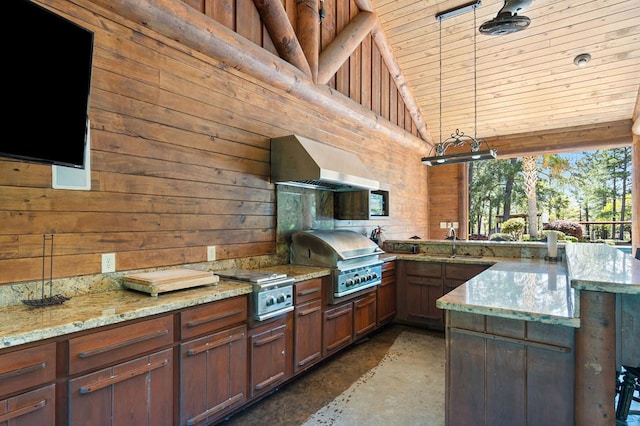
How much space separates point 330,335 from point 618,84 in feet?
18.6

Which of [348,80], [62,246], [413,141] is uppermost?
[348,80]

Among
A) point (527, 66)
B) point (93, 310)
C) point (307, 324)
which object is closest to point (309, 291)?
point (307, 324)

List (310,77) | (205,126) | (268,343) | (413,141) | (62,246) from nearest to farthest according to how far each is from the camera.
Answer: (62,246), (268,343), (205,126), (310,77), (413,141)

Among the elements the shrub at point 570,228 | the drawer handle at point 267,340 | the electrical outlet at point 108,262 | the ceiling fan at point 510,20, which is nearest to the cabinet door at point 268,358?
the drawer handle at point 267,340

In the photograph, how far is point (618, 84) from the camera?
5.35 metres

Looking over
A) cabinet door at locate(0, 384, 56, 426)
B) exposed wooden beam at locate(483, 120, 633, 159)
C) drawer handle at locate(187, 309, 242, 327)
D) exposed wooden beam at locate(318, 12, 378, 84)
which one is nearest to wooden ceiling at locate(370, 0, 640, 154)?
exposed wooden beam at locate(483, 120, 633, 159)

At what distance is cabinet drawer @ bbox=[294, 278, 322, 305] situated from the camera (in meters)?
2.87

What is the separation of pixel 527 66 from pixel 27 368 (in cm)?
649

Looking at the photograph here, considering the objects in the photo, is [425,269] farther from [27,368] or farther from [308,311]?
[27,368]

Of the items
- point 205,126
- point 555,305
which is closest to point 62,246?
point 205,126

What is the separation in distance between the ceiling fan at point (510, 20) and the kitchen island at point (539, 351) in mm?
2171

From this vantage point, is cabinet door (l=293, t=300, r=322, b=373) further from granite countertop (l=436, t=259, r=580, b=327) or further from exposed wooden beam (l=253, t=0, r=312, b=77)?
exposed wooden beam (l=253, t=0, r=312, b=77)

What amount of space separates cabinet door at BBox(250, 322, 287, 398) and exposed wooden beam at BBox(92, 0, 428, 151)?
7.03 feet

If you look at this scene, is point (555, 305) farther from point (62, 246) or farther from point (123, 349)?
point (62, 246)
